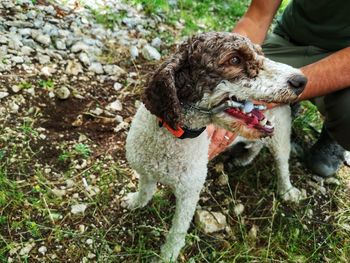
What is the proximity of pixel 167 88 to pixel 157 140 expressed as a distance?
1.49ft

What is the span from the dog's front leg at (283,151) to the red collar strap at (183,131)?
0.94 meters

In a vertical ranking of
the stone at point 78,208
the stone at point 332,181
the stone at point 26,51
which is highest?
the stone at point 332,181

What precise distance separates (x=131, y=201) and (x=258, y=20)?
1.80m

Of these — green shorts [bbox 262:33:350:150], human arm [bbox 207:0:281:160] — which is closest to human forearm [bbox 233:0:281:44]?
human arm [bbox 207:0:281:160]

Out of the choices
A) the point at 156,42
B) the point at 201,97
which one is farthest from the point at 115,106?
the point at 201,97

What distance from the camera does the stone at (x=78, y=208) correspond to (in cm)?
311

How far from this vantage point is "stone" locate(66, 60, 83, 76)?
406 cm

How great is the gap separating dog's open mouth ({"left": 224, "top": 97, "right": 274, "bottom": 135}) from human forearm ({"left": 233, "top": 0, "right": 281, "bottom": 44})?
129 centimetres

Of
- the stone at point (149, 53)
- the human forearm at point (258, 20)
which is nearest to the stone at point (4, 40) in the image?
the stone at point (149, 53)

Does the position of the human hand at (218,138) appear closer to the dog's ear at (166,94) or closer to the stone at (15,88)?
the dog's ear at (166,94)

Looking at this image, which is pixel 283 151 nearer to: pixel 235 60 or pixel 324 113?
pixel 324 113

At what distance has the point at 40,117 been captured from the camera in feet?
11.7

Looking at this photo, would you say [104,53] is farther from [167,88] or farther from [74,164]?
[167,88]

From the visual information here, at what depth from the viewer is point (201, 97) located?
92.0 inches
